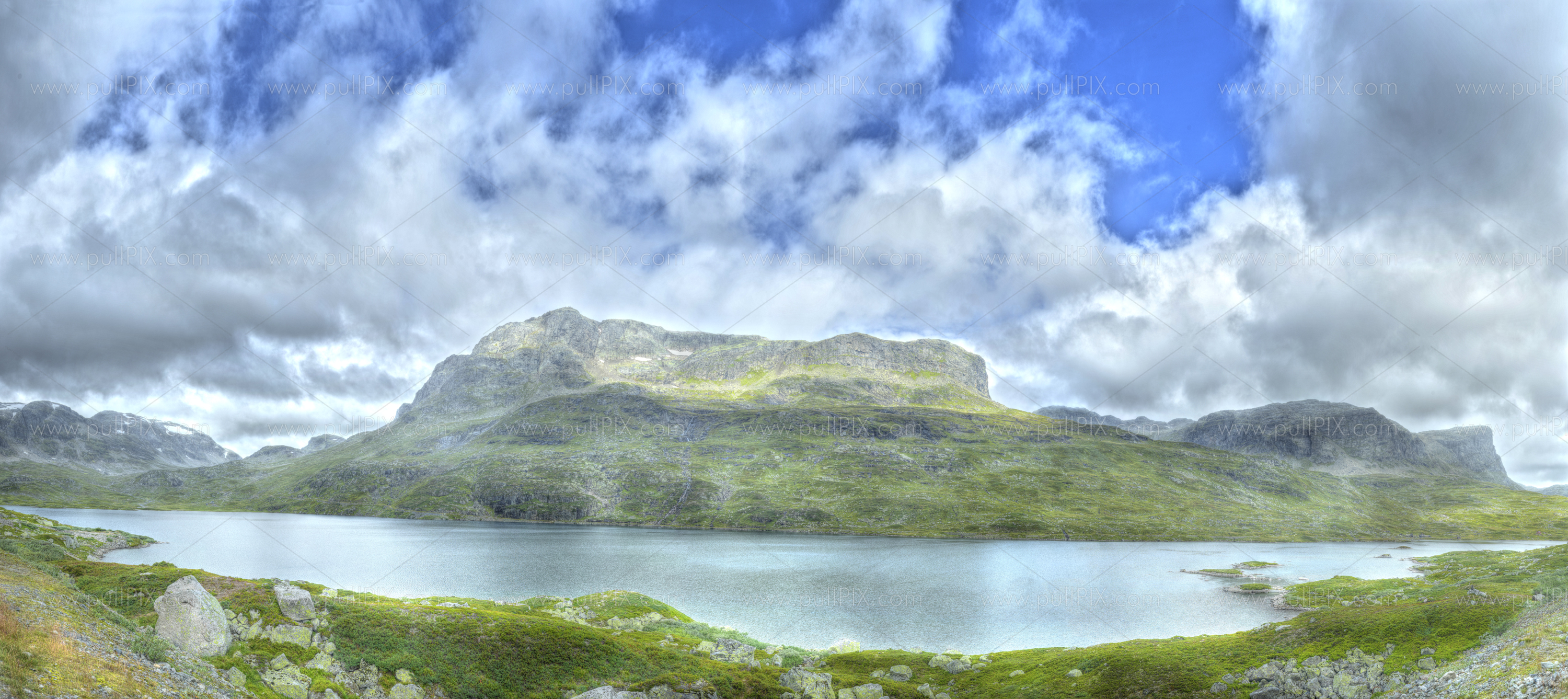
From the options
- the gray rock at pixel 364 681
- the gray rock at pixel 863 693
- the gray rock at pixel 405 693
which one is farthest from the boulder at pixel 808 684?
the gray rock at pixel 364 681

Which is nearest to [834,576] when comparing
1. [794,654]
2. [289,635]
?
[794,654]

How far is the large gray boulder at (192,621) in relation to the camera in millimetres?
28453

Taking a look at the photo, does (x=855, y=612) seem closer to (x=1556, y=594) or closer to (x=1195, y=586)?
(x=1556, y=594)

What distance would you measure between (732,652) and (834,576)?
74255 millimetres

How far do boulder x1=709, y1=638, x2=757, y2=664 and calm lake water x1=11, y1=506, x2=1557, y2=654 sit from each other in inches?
809

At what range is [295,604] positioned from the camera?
34531 millimetres

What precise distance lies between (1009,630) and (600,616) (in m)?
44.3

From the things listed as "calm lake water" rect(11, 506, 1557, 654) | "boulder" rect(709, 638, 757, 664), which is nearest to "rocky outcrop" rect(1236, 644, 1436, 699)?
"boulder" rect(709, 638, 757, 664)

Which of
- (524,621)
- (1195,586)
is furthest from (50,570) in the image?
(1195,586)

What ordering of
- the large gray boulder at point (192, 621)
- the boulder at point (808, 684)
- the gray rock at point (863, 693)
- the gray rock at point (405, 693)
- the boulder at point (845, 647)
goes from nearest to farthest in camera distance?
1. the large gray boulder at point (192, 621)
2. the gray rock at point (405, 693)
3. the boulder at point (808, 684)
4. the gray rock at point (863, 693)
5. the boulder at point (845, 647)

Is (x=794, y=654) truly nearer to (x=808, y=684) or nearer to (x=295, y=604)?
(x=808, y=684)

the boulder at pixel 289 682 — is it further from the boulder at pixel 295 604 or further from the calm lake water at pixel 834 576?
the calm lake water at pixel 834 576

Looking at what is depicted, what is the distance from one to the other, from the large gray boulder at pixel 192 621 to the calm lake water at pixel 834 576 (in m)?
45.1

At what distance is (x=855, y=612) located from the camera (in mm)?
78562
